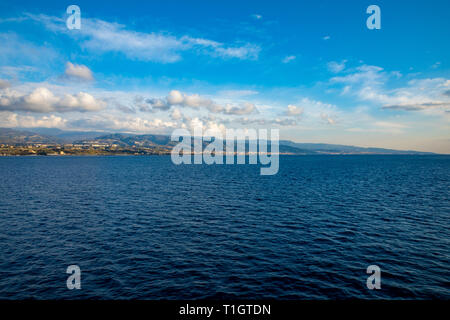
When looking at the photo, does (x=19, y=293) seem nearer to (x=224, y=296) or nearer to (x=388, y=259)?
(x=224, y=296)

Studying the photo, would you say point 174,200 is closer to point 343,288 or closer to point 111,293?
point 111,293

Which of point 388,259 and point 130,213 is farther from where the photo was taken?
point 130,213

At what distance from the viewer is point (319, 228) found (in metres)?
49.4

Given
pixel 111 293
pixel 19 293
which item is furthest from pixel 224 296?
pixel 19 293

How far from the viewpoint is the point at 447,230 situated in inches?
1877
